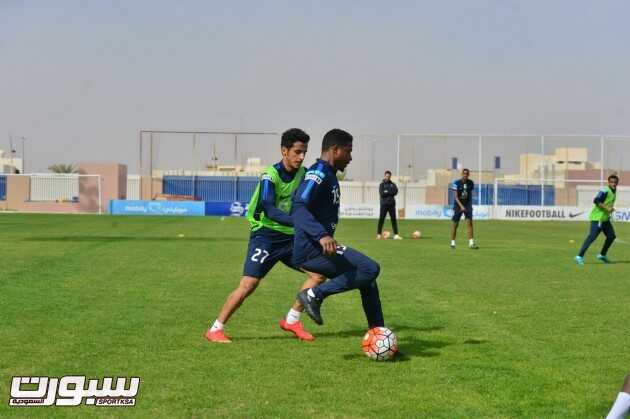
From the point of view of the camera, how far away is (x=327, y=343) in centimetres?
820

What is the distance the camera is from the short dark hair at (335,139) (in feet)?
24.4

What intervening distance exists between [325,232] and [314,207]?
351mm

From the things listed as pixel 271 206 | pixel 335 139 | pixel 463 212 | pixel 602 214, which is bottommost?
pixel 463 212

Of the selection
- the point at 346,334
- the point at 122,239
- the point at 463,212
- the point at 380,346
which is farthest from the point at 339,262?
the point at 122,239

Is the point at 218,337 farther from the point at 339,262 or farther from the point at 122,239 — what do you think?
the point at 122,239

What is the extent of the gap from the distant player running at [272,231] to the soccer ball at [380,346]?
1.13 m

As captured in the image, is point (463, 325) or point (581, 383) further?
point (463, 325)

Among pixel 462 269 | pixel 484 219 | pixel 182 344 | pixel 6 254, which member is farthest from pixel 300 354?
pixel 484 219

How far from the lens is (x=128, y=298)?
11359mm

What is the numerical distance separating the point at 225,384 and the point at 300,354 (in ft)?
4.46

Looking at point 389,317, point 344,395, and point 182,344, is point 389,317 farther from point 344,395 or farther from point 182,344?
point 344,395

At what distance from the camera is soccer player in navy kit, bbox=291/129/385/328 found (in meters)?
7.39

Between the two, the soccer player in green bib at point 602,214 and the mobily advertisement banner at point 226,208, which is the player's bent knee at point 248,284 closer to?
the soccer player in green bib at point 602,214

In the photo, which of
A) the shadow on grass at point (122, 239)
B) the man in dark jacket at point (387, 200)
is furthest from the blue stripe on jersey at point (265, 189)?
the man in dark jacket at point (387, 200)
